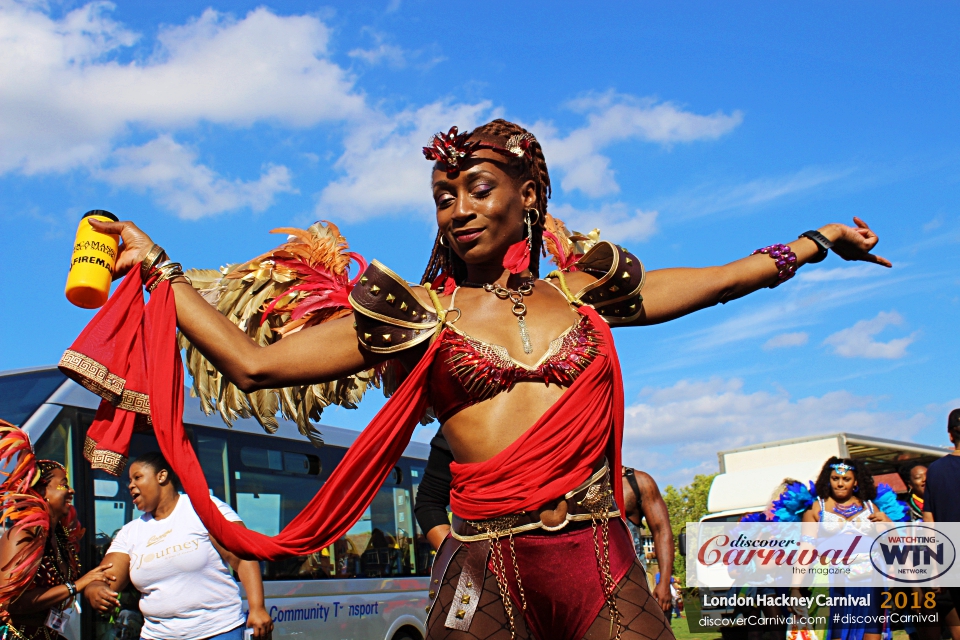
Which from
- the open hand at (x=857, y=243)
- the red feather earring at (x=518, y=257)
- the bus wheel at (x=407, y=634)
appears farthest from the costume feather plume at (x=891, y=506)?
the red feather earring at (x=518, y=257)

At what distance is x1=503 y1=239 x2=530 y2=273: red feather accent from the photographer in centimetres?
278

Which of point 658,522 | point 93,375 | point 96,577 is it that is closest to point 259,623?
point 96,577

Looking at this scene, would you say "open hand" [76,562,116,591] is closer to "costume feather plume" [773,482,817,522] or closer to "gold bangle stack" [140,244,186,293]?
"gold bangle stack" [140,244,186,293]

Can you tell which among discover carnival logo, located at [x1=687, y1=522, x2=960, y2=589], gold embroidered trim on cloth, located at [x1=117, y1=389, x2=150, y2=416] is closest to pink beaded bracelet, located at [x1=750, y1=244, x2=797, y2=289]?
gold embroidered trim on cloth, located at [x1=117, y1=389, x2=150, y2=416]

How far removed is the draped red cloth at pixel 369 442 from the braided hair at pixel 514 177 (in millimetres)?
374

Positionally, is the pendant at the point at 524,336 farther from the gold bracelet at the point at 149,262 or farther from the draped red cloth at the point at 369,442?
the gold bracelet at the point at 149,262

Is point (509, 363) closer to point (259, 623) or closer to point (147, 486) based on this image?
point (259, 623)

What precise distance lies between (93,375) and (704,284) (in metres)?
1.84

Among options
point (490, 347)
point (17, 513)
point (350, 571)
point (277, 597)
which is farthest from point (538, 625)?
point (350, 571)

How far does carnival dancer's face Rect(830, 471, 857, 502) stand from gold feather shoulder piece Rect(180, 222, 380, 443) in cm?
573

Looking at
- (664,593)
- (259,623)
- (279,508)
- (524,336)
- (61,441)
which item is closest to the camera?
(524,336)

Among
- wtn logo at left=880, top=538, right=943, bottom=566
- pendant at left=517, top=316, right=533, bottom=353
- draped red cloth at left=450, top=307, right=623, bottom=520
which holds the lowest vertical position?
wtn logo at left=880, top=538, right=943, bottom=566

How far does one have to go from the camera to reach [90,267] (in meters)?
2.54

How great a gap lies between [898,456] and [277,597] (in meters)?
11.9
